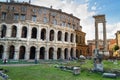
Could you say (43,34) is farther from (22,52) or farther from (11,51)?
(11,51)

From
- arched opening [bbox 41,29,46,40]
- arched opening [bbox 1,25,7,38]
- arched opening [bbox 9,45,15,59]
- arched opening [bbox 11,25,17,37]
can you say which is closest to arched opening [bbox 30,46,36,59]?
arched opening [bbox 41,29,46,40]

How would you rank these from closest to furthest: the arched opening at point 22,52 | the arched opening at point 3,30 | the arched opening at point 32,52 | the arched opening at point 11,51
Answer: the arched opening at point 11,51 → the arched opening at point 3,30 → the arched opening at point 22,52 → the arched opening at point 32,52

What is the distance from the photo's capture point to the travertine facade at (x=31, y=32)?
45.8m

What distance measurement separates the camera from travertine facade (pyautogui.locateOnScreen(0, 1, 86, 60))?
150ft

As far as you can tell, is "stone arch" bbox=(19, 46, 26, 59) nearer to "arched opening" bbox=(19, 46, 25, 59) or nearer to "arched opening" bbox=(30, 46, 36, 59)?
"arched opening" bbox=(19, 46, 25, 59)

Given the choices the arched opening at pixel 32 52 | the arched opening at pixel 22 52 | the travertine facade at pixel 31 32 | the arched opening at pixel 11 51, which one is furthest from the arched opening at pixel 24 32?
the arched opening at pixel 32 52

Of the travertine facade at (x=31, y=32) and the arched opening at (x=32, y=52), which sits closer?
the travertine facade at (x=31, y=32)

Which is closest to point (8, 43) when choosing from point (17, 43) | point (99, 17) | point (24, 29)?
point (17, 43)

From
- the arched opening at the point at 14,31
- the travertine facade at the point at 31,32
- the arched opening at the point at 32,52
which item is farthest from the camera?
the arched opening at the point at 32,52

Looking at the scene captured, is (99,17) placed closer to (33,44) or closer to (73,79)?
(33,44)

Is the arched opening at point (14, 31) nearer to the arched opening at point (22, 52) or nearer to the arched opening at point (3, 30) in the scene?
the arched opening at point (3, 30)

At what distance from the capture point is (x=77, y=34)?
204ft

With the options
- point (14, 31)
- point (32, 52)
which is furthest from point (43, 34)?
point (14, 31)

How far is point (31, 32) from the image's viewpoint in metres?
48.5
